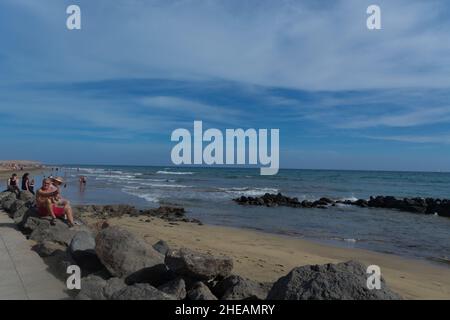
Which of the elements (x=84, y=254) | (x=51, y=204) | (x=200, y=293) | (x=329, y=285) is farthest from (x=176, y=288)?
(x=51, y=204)

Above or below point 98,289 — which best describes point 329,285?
above

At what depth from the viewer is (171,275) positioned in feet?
19.2

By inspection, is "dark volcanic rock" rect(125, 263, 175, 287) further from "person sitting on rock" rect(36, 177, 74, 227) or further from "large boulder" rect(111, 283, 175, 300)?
"person sitting on rock" rect(36, 177, 74, 227)

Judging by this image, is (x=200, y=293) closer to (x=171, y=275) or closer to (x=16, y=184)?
(x=171, y=275)

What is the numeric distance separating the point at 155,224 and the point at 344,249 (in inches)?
268

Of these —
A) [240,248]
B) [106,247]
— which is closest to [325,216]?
[240,248]

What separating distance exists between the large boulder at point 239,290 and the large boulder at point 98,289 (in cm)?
123

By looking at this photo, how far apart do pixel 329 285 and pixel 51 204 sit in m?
6.88

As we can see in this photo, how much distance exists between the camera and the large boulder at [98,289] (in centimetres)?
482

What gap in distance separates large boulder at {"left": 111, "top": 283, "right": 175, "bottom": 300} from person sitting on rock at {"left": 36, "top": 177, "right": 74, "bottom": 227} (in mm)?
5112
